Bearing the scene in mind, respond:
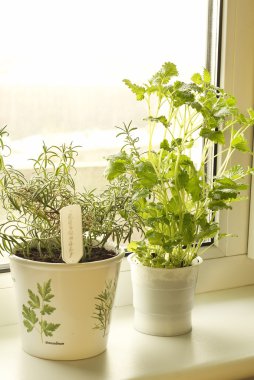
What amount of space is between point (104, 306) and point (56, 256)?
0.12m

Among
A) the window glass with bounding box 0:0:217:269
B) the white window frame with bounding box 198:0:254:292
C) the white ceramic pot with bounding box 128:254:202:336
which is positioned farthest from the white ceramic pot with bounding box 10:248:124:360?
the white window frame with bounding box 198:0:254:292

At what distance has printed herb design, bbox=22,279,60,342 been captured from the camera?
3.48ft

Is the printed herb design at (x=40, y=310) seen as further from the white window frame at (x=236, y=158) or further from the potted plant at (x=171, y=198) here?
the white window frame at (x=236, y=158)

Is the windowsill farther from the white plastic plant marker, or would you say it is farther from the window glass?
the window glass

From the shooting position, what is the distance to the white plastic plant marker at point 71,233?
1035 mm

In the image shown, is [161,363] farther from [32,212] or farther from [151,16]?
[151,16]

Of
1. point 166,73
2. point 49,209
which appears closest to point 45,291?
point 49,209

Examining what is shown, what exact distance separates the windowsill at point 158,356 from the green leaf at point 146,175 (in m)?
0.30

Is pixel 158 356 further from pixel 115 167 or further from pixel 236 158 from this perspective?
pixel 236 158

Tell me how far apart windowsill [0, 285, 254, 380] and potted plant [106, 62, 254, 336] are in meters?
0.04

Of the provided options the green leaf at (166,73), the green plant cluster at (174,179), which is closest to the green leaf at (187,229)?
the green plant cluster at (174,179)

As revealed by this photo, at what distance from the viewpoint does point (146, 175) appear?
3.73 ft

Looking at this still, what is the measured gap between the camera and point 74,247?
104 cm

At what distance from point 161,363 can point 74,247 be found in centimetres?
26
